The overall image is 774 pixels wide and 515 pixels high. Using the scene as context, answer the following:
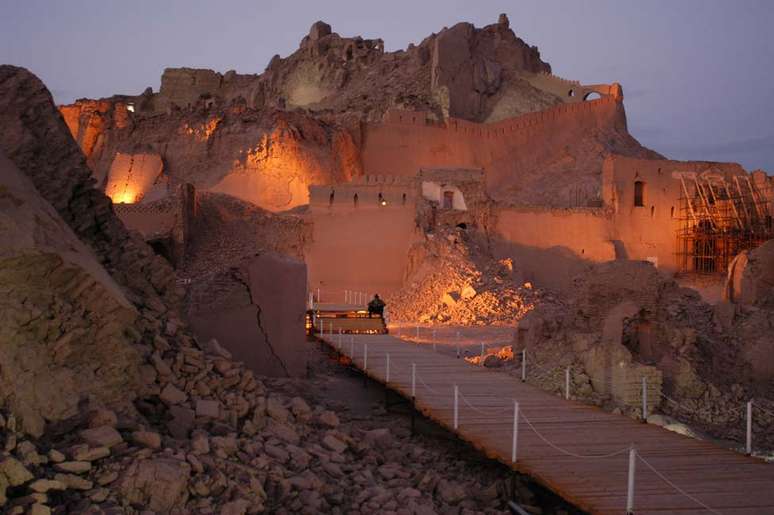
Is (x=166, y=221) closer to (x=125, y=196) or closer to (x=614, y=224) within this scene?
(x=125, y=196)

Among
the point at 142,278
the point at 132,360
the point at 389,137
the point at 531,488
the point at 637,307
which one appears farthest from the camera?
the point at 389,137

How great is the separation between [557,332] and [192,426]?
26.7 feet

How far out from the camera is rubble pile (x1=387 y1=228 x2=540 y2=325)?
857 inches

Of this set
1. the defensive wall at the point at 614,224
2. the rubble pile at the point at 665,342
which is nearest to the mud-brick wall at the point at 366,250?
the defensive wall at the point at 614,224

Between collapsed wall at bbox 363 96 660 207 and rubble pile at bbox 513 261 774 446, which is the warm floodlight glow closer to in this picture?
collapsed wall at bbox 363 96 660 207

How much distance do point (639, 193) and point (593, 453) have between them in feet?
87.5

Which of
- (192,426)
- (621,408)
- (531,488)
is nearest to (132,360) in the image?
(192,426)

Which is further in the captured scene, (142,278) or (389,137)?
(389,137)

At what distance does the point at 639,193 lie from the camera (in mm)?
31609

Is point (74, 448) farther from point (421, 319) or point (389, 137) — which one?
point (389, 137)

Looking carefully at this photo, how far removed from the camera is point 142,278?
7.69 metres

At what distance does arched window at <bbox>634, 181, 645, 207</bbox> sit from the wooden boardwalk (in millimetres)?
23106

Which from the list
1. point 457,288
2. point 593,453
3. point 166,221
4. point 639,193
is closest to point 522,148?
point 639,193

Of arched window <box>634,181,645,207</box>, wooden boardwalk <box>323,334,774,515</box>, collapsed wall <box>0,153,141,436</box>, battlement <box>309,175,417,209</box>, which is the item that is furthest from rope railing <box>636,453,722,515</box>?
arched window <box>634,181,645,207</box>
